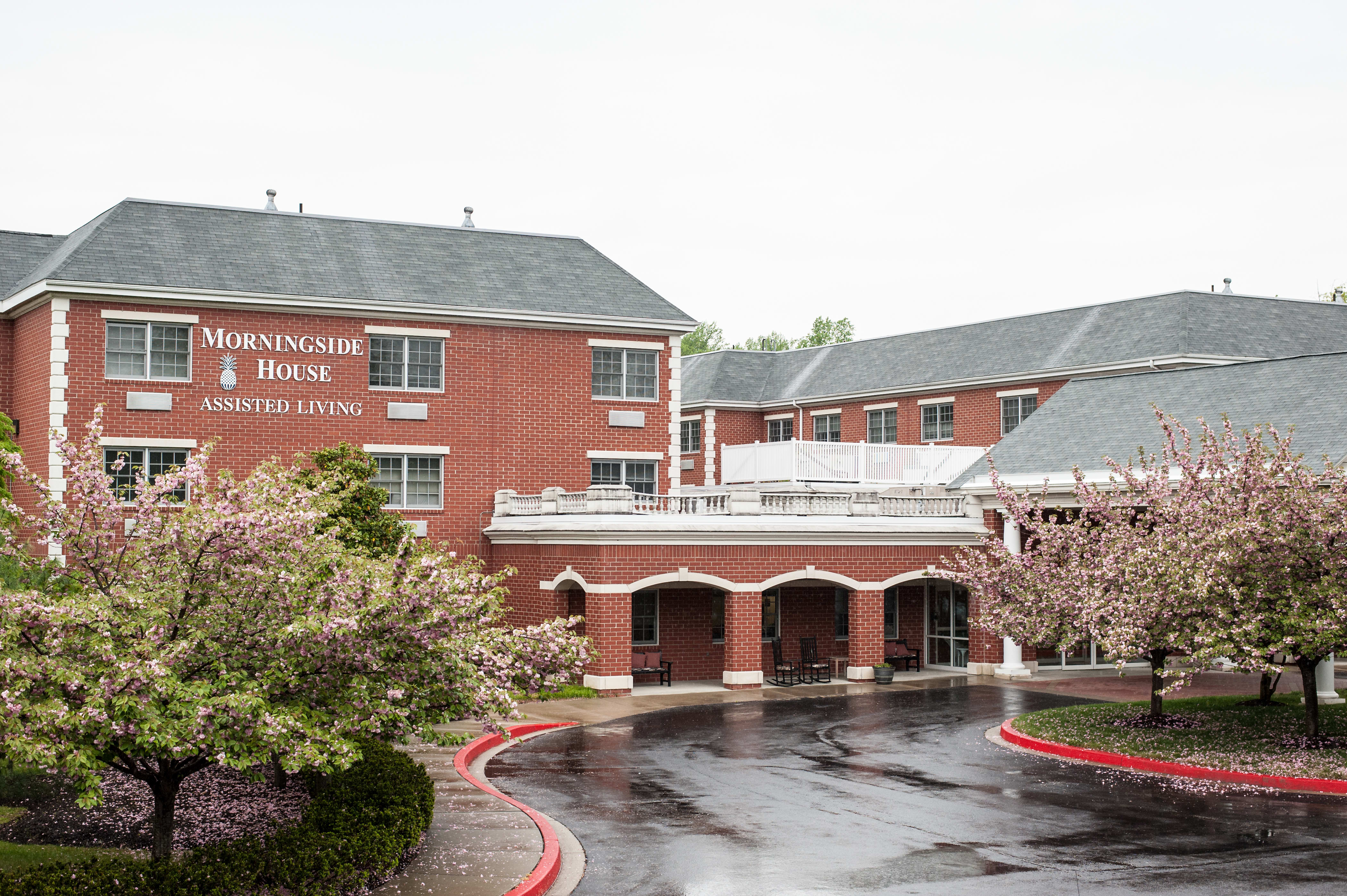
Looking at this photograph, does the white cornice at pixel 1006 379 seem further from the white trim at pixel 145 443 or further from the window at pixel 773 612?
the white trim at pixel 145 443

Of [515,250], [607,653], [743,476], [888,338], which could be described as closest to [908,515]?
[743,476]

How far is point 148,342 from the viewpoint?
102 ft

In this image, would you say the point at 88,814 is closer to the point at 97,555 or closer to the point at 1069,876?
the point at 97,555

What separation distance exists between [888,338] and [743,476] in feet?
51.3

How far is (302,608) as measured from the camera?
37.3 ft

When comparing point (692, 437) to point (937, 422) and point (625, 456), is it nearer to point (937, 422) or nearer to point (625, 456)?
point (937, 422)

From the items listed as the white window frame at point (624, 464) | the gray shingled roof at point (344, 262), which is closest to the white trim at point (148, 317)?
the gray shingled roof at point (344, 262)

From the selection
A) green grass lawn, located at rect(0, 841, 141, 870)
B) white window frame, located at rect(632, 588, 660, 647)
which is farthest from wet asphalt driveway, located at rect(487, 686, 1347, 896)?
white window frame, located at rect(632, 588, 660, 647)

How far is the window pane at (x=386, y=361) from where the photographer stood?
33.4 meters


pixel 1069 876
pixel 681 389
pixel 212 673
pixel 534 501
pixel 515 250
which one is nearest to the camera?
pixel 212 673

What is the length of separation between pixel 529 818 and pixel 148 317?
20183mm

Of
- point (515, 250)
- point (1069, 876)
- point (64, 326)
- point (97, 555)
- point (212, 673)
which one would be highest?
point (515, 250)

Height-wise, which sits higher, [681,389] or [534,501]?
[681,389]

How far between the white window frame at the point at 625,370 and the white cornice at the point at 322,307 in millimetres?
432
